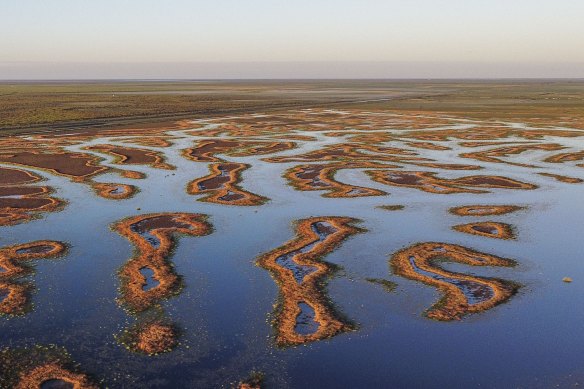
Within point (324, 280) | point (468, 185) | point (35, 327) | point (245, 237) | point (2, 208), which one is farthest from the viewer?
point (468, 185)

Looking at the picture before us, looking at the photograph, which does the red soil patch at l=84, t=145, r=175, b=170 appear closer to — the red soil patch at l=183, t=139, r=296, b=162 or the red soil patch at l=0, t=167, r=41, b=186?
the red soil patch at l=183, t=139, r=296, b=162

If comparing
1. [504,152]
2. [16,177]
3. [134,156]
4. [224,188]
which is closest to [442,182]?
[224,188]

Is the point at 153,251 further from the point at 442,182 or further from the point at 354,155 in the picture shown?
the point at 354,155

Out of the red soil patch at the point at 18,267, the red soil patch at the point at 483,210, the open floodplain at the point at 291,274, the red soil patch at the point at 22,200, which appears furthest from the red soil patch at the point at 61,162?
the red soil patch at the point at 483,210

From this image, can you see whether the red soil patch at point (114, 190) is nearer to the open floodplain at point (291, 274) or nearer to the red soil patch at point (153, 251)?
the open floodplain at point (291, 274)

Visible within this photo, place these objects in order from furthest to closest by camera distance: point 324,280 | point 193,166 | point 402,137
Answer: point 402,137 → point 193,166 → point 324,280

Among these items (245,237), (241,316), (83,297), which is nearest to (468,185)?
(245,237)

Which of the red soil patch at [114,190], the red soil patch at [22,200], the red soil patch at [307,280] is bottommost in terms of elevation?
the red soil patch at [114,190]

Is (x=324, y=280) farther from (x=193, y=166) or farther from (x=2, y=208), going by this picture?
(x=193, y=166)
